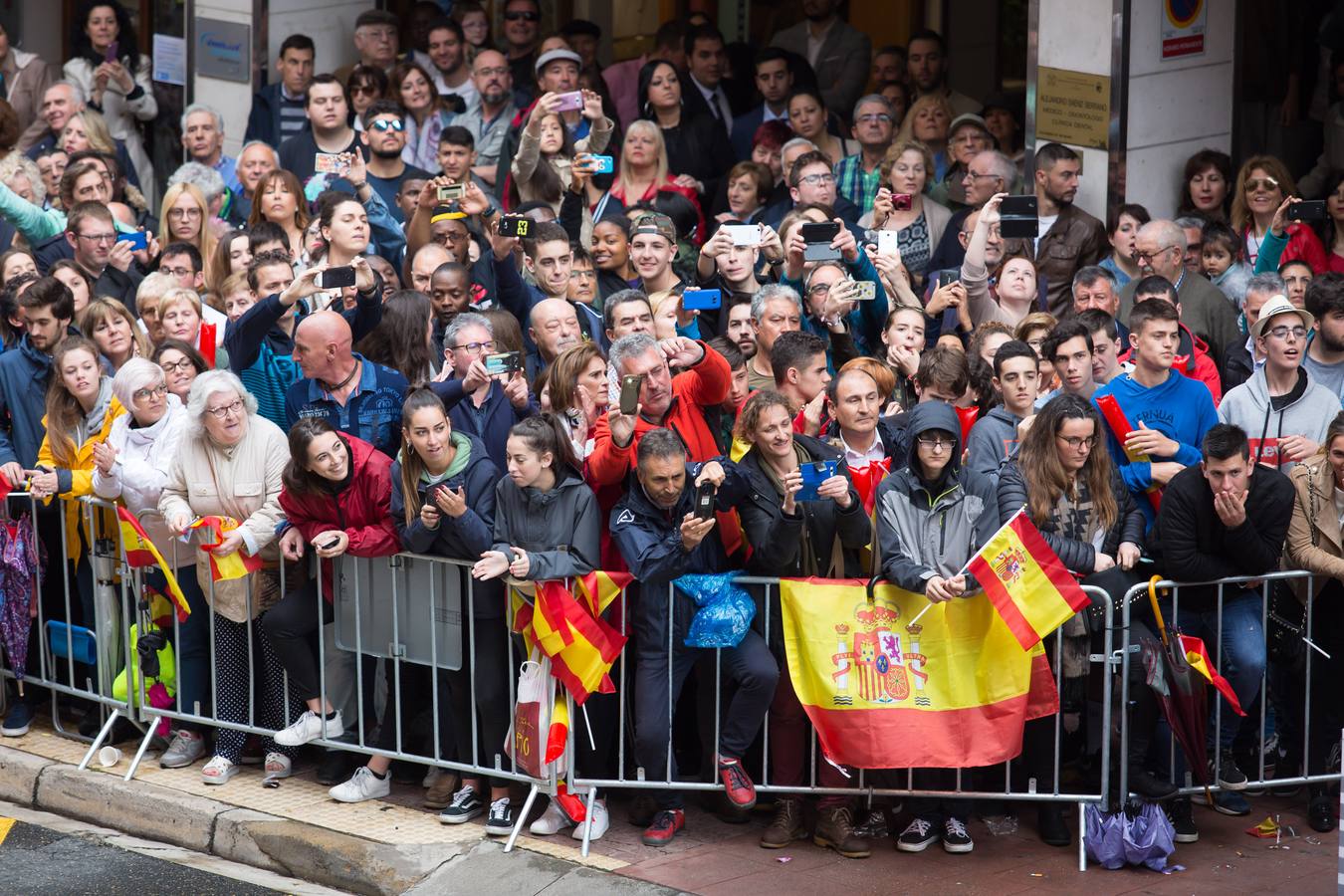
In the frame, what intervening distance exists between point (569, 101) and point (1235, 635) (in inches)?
201

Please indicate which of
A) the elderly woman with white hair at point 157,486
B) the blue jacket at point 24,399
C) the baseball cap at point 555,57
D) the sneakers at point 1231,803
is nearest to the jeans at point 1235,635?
the sneakers at point 1231,803

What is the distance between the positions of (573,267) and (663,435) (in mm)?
2465

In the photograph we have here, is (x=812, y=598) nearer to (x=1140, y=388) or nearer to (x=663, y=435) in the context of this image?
(x=663, y=435)

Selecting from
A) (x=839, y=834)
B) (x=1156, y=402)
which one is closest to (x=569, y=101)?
(x=1156, y=402)

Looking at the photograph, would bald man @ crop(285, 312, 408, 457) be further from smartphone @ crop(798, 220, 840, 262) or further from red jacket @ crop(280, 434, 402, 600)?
smartphone @ crop(798, 220, 840, 262)

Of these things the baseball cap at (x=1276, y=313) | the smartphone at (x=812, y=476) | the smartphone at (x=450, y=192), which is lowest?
the smartphone at (x=812, y=476)

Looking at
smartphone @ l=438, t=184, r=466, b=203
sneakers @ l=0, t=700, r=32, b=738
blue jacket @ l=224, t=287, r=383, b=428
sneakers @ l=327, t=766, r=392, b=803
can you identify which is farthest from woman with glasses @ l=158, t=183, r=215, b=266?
sneakers @ l=327, t=766, r=392, b=803

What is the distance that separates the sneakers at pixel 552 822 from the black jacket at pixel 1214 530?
102 inches

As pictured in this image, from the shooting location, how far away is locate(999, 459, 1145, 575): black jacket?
301 inches

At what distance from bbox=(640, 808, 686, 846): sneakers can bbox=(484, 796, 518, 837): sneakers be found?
1.77 ft

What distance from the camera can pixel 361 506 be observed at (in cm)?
805

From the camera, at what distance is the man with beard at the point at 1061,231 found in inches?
428

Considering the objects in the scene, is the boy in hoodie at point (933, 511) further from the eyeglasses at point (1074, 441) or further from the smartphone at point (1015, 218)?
the smartphone at point (1015, 218)

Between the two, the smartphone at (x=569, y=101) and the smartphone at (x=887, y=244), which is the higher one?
the smartphone at (x=569, y=101)
